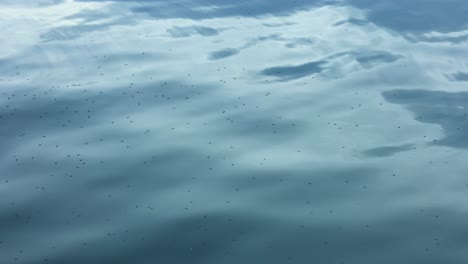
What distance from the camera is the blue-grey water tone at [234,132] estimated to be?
6.00 metres

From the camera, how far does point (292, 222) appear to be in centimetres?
622

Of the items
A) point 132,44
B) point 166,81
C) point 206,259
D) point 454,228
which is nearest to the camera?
point 206,259

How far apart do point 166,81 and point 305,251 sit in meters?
4.71

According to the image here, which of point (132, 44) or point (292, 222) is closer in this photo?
point (292, 222)

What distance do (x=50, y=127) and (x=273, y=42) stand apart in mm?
5098

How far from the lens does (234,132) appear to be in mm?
7938

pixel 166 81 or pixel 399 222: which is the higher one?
pixel 166 81

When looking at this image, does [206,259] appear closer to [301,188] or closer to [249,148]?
[301,188]

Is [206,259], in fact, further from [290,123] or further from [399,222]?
Answer: [290,123]

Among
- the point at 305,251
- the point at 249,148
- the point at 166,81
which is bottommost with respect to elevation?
the point at 305,251

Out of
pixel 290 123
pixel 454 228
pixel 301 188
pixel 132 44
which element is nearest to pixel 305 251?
pixel 301 188

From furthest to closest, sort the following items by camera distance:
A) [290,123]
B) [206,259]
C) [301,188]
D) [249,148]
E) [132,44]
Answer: [132,44] < [290,123] < [249,148] < [301,188] < [206,259]

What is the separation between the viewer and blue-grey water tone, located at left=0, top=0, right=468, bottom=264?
6.00 m

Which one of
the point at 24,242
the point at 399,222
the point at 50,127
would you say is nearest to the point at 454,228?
the point at 399,222
